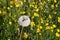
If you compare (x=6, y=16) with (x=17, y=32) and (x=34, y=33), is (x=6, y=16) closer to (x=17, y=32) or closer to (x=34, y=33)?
(x=17, y=32)

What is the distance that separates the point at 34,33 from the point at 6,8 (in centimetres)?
66

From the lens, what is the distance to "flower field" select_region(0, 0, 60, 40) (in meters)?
3.10

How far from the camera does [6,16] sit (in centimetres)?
321

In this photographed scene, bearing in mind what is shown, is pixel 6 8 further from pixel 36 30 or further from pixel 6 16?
pixel 36 30

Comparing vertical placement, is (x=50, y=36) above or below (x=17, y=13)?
below

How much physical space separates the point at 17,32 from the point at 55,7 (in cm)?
99

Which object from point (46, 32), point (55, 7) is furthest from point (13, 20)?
point (55, 7)

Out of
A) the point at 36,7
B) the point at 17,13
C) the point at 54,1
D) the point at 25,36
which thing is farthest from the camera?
the point at 54,1

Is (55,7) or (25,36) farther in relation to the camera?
(55,7)

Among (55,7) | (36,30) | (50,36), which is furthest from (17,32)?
(55,7)

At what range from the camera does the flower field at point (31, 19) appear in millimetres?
3102

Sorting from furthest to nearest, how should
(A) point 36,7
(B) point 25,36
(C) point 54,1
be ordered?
(C) point 54,1 → (A) point 36,7 → (B) point 25,36

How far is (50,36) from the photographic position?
316cm

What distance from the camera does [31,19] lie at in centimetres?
336
